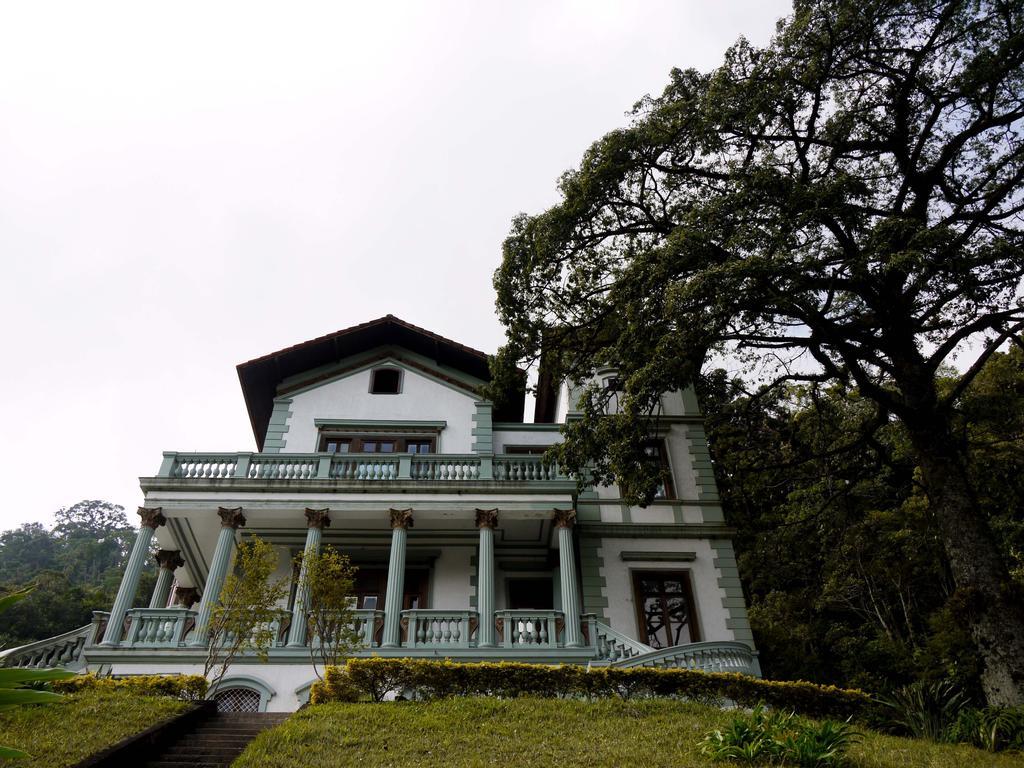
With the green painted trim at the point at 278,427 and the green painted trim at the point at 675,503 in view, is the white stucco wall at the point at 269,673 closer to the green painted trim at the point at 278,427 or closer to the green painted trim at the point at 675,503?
the green painted trim at the point at 278,427

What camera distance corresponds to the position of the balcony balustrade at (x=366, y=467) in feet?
58.7

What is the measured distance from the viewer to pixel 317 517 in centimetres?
1736

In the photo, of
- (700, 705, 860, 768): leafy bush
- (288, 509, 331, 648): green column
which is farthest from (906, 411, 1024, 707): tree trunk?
(288, 509, 331, 648): green column

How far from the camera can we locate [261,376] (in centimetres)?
2220

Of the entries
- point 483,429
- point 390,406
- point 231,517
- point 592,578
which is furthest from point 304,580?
point 483,429

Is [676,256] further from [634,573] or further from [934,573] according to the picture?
[934,573]

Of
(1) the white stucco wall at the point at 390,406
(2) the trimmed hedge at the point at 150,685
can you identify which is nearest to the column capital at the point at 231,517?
(1) the white stucco wall at the point at 390,406

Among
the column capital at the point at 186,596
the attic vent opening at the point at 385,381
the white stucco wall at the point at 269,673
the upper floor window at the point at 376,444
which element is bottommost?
the white stucco wall at the point at 269,673

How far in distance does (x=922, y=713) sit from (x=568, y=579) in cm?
761

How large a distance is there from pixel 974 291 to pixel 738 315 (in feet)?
13.5

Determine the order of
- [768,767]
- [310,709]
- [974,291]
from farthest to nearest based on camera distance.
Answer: [974,291]
[310,709]
[768,767]

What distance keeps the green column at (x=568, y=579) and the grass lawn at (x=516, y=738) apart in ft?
14.8

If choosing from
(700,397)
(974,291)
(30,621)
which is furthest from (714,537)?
(30,621)

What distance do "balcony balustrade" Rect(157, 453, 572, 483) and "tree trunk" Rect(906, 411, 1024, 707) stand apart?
8.31 m
